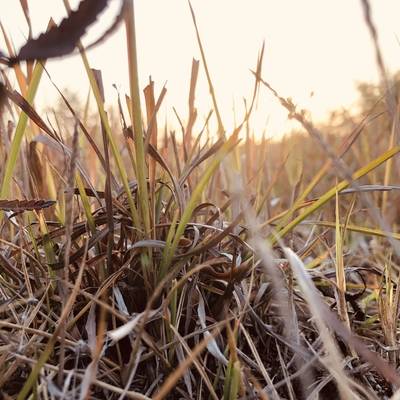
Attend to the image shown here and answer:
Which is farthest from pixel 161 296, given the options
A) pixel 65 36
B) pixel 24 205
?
pixel 65 36

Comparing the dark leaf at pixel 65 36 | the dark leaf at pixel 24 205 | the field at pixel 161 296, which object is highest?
the dark leaf at pixel 65 36

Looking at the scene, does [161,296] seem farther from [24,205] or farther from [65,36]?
[65,36]

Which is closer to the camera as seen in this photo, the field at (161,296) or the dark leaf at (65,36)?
the dark leaf at (65,36)

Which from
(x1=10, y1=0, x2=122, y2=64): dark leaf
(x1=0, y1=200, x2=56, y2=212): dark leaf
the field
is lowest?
the field

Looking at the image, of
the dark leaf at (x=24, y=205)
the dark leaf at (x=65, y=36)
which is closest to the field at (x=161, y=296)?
the dark leaf at (x=24, y=205)

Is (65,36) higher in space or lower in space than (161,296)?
higher

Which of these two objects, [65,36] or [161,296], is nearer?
[65,36]

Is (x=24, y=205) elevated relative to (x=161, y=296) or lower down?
elevated

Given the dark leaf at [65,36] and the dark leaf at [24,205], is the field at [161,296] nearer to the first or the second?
the dark leaf at [24,205]

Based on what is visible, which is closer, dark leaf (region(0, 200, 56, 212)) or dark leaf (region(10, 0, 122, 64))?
dark leaf (region(10, 0, 122, 64))

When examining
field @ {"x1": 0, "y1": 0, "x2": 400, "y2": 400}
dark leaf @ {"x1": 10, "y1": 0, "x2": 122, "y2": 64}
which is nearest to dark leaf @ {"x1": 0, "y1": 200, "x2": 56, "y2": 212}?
field @ {"x1": 0, "y1": 0, "x2": 400, "y2": 400}

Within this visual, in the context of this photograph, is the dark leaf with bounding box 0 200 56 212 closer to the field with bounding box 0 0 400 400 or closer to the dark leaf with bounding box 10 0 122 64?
the field with bounding box 0 0 400 400

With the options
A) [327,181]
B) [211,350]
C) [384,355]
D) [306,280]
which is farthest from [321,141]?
[327,181]

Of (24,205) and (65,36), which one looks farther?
(24,205)
